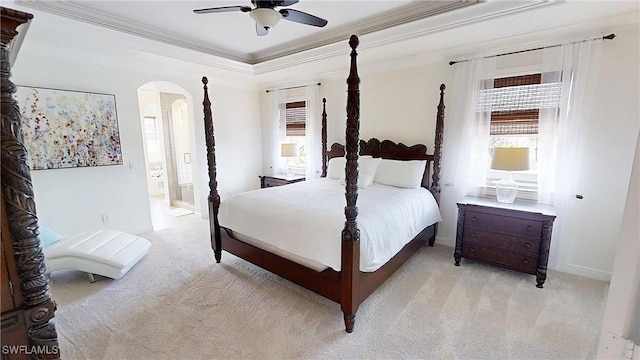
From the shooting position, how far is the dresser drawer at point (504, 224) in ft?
8.62

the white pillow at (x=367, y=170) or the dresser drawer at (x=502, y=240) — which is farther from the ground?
the white pillow at (x=367, y=170)

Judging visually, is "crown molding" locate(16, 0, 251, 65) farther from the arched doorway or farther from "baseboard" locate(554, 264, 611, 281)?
"baseboard" locate(554, 264, 611, 281)

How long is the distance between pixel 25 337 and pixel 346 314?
5.65ft

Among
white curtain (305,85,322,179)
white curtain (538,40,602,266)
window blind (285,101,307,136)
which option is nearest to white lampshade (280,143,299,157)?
white curtain (305,85,322,179)

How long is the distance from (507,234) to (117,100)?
5.07m

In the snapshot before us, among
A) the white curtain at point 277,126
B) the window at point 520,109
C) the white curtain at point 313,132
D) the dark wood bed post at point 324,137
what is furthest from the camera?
the white curtain at point 277,126

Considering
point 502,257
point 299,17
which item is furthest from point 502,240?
point 299,17

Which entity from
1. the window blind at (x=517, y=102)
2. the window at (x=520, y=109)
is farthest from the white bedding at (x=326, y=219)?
the window blind at (x=517, y=102)

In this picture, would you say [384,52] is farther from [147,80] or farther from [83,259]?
[83,259]

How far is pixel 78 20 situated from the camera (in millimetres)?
2539

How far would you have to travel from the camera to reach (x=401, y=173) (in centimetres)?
351

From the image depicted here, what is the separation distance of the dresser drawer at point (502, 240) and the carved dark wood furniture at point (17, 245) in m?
3.25

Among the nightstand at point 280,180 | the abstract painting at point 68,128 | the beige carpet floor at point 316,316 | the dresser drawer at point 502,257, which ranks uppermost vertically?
the abstract painting at point 68,128

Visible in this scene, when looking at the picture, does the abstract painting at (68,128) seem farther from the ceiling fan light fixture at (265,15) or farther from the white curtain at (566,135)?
the white curtain at (566,135)
